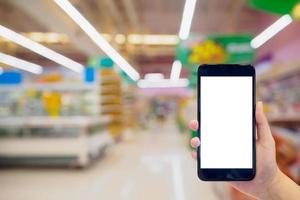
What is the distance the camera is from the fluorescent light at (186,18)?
4082 mm

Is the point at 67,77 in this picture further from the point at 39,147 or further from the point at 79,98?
the point at 39,147

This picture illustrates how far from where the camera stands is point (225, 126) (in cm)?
73

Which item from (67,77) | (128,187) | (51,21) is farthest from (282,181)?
(67,77)

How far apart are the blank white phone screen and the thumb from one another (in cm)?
1

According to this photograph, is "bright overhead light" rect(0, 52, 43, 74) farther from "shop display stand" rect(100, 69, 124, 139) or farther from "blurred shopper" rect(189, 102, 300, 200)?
"shop display stand" rect(100, 69, 124, 139)

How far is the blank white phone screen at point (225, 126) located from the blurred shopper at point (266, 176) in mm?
23

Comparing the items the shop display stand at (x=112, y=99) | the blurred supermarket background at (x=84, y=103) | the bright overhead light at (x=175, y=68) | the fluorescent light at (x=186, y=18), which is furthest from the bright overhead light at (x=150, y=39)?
the bright overhead light at (x=175, y=68)

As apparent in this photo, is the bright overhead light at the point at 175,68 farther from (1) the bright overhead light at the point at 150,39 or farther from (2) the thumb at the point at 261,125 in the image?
(1) the bright overhead light at the point at 150,39

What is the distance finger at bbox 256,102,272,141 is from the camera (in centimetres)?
72

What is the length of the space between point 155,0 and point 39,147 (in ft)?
16.6

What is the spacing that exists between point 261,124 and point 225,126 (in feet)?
0.24

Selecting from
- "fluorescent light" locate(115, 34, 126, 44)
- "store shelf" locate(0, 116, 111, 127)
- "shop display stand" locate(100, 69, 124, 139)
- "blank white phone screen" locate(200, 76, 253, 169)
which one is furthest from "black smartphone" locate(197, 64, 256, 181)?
"shop display stand" locate(100, 69, 124, 139)

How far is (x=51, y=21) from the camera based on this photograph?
5.05 metres

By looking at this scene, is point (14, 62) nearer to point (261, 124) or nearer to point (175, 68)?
point (175, 68)
